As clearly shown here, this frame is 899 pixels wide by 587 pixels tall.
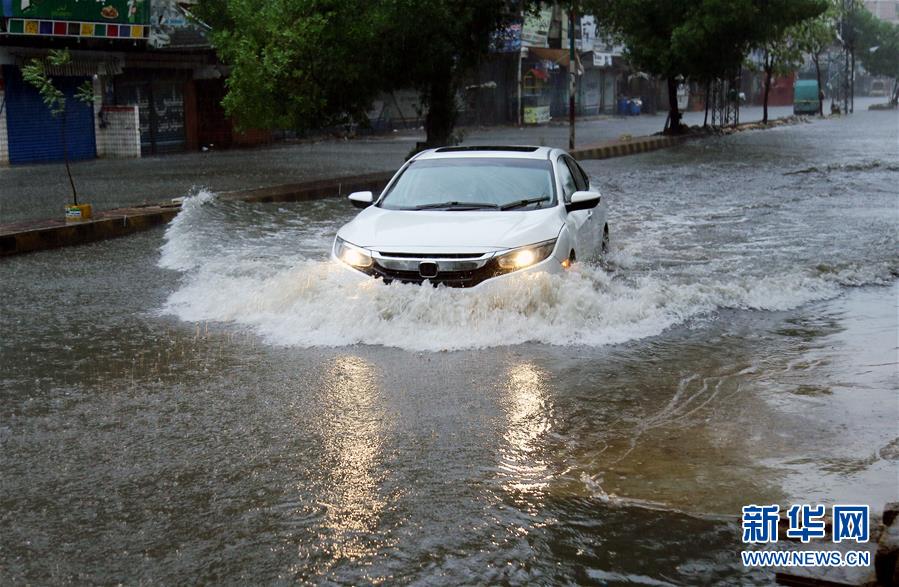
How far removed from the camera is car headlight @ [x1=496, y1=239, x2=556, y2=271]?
27.5ft

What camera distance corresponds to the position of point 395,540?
14.6 ft

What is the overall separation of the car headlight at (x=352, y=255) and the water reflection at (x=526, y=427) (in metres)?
1.75

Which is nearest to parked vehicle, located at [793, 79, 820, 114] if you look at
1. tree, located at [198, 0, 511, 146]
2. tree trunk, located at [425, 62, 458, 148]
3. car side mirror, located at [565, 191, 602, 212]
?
tree trunk, located at [425, 62, 458, 148]

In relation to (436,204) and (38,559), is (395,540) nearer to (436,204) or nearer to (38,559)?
(38,559)

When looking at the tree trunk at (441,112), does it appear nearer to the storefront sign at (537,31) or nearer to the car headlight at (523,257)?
the car headlight at (523,257)

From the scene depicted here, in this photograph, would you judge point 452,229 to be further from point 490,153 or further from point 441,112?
point 441,112

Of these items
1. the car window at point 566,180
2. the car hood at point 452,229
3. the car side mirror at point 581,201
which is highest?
the car window at point 566,180

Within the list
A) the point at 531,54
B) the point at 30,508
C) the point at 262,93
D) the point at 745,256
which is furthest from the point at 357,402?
the point at 531,54

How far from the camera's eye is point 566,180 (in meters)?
10.1

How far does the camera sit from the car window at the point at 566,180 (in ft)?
32.1

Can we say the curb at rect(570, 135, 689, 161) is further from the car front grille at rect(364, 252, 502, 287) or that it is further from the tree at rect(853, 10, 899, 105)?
the tree at rect(853, 10, 899, 105)

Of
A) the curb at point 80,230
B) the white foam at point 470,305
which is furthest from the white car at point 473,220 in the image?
the curb at point 80,230

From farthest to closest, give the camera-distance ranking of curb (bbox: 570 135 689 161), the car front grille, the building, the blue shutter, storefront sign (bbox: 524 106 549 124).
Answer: storefront sign (bbox: 524 106 549 124) → curb (bbox: 570 135 689 161) → the blue shutter → the building → the car front grille

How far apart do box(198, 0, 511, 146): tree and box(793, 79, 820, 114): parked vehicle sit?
48.5 meters
